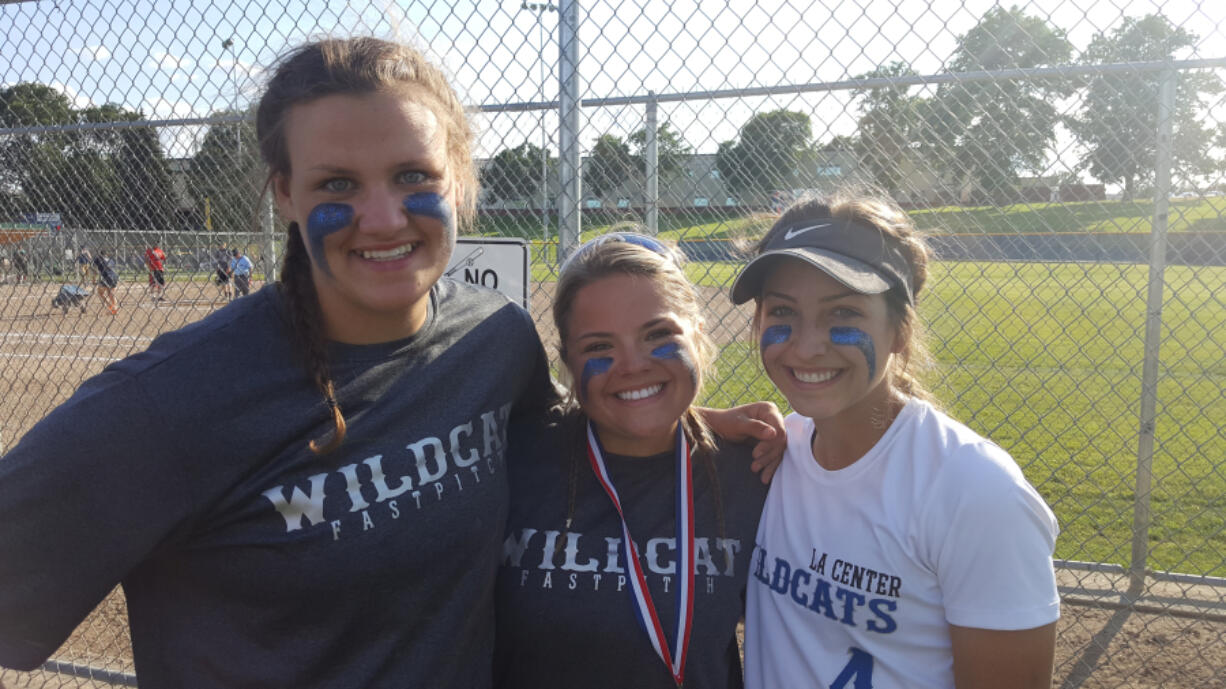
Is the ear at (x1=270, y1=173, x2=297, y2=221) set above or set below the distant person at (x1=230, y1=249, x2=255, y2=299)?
below

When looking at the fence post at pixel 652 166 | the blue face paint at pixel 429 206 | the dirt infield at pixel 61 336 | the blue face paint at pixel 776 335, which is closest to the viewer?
the blue face paint at pixel 429 206

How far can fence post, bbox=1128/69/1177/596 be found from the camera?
3.52 m

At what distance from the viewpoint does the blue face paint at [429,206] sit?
1.57 m

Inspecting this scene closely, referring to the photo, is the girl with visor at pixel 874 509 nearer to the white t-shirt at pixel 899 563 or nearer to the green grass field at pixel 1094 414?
the white t-shirt at pixel 899 563

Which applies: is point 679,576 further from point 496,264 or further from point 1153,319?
point 1153,319

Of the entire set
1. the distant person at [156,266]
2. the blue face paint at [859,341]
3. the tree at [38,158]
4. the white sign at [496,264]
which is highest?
the distant person at [156,266]

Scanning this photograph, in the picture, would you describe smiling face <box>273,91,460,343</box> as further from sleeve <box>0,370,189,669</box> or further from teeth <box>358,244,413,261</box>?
sleeve <box>0,370,189,669</box>

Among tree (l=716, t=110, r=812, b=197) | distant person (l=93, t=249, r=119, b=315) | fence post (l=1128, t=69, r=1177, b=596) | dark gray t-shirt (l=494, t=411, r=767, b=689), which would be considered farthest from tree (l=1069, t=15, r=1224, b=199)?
distant person (l=93, t=249, r=119, b=315)

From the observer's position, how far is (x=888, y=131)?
A: 145 inches

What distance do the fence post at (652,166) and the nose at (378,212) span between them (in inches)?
77.0

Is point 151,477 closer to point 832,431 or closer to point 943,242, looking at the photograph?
point 832,431

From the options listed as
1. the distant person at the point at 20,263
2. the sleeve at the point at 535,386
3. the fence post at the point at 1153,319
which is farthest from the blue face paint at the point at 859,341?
the distant person at the point at 20,263

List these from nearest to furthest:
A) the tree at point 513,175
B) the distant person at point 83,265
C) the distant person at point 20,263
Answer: the tree at point 513,175 < the distant person at point 83,265 < the distant person at point 20,263

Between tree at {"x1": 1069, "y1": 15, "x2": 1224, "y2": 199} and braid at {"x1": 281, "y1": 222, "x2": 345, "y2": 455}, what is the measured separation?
360 cm
